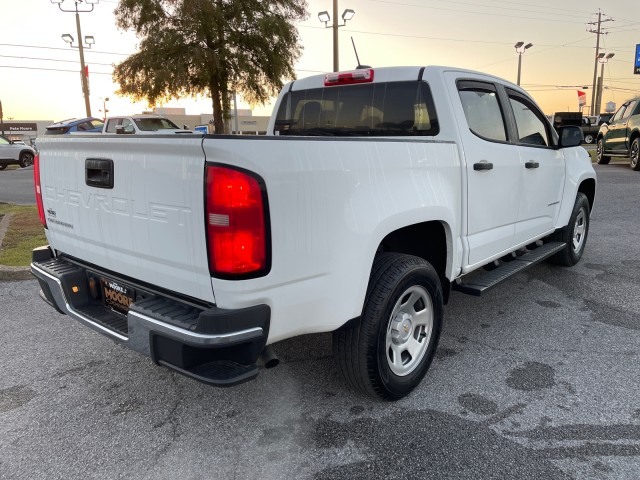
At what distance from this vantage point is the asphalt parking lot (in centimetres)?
233

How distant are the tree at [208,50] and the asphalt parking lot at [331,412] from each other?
19.7 meters

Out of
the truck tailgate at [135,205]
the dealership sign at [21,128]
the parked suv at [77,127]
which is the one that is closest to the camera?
the truck tailgate at [135,205]

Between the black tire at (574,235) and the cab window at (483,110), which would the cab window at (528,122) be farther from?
the black tire at (574,235)

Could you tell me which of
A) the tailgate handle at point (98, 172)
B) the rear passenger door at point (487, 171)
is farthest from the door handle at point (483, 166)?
the tailgate handle at point (98, 172)

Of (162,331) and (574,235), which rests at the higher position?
(162,331)

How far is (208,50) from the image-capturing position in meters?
21.8

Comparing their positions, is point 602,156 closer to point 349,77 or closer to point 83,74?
point 349,77

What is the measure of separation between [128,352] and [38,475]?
128 cm

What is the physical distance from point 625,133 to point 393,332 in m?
15.7

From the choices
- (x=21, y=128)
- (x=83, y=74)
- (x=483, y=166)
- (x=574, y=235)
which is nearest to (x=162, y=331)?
(x=483, y=166)

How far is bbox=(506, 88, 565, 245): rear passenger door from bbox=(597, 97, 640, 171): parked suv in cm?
1220

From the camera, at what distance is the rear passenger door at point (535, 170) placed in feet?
13.2

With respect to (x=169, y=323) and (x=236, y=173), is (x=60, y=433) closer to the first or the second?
(x=169, y=323)

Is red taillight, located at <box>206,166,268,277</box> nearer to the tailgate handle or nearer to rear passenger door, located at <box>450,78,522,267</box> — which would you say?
the tailgate handle
